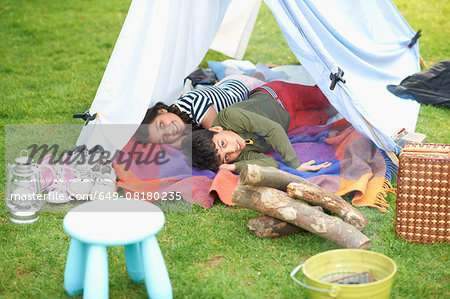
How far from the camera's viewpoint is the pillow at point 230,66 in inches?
200

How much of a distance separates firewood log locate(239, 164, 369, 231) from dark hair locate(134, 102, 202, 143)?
1.08 m

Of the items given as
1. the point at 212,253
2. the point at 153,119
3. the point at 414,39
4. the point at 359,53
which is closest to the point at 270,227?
the point at 212,253

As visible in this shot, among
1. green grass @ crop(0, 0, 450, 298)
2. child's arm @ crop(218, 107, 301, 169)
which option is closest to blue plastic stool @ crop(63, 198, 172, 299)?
green grass @ crop(0, 0, 450, 298)

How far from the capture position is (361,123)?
11.0ft

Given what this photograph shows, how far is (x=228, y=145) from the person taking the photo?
3492 mm

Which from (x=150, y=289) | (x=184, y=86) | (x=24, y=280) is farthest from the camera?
(x=184, y=86)

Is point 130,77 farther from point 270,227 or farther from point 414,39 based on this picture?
point 414,39

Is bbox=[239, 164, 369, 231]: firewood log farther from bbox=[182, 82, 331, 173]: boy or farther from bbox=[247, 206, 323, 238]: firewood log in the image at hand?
bbox=[182, 82, 331, 173]: boy

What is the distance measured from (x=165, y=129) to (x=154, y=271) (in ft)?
5.14

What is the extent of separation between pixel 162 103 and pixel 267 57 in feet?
8.19

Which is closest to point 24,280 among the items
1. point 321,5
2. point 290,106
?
point 290,106

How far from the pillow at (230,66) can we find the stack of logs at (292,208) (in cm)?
234

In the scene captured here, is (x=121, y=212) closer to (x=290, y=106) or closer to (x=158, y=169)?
(x=158, y=169)

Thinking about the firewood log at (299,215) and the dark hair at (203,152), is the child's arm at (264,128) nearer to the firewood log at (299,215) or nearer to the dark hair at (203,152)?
the dark hair at (203,152)
